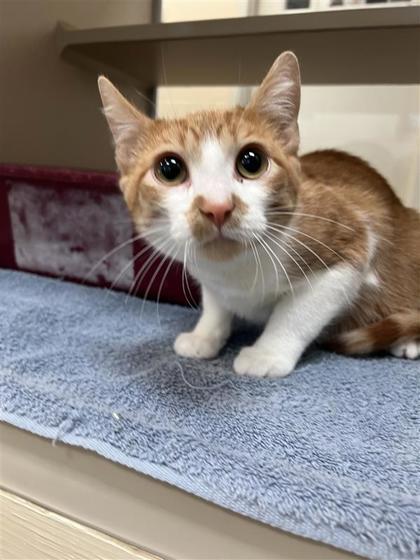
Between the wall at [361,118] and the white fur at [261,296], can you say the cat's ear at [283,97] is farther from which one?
the wall at [361,118]

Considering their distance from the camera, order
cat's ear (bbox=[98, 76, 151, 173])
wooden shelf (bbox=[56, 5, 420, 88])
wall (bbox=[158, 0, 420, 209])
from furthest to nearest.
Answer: wall (bbox=[158, 0, 420, 209]), wooden shelf (bbox=[56, 5, 420, 88]), cat's ear (bbox=[98, 76, 151, 173])

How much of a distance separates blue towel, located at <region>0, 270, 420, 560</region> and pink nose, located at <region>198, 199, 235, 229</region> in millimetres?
244

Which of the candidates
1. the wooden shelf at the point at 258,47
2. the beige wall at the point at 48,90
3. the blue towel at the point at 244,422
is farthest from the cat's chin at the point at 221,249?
the beige wall at the point at 48,90

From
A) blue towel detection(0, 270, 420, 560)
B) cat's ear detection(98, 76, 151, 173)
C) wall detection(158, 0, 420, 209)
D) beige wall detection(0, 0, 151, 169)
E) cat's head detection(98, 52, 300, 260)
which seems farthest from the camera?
wall detection(158, 0, 420, 209)

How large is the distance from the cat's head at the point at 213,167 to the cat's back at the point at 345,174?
0.65ft

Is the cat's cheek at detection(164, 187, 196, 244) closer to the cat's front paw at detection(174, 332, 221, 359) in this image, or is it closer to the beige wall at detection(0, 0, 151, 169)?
the cat's front paw at detection(174, 332, 221, 359)

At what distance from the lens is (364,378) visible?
0.74m

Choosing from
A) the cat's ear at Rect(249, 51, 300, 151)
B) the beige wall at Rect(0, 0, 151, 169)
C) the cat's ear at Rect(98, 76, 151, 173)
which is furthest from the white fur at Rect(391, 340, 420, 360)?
the beige wall at Rect(0, 0, 151, 169)

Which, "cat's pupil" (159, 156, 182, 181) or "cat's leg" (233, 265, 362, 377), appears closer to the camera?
"cat's pupil" (159, 156, 182, 181)

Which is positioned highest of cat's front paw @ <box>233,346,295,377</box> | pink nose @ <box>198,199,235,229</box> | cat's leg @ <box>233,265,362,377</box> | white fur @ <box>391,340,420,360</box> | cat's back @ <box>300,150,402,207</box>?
pink nose @ <box>198,199,235,229</box>

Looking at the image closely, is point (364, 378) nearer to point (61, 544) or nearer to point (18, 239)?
point (61, 544)

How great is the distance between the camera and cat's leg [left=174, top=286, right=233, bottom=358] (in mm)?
815

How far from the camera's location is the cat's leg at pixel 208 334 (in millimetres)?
815

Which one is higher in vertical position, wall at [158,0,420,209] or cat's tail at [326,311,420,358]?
wall at [158,0,420,209]
